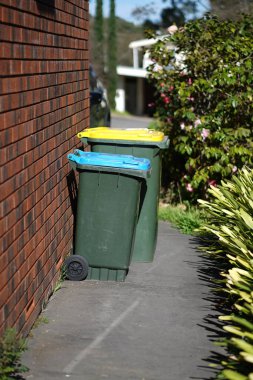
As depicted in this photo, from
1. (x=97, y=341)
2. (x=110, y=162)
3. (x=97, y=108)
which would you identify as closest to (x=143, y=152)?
(x=110, y=162)

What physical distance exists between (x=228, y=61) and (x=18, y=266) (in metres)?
5.48

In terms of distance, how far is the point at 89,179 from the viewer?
6.57 metres

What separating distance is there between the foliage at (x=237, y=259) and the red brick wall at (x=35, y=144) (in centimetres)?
143

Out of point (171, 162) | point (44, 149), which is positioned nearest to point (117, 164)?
point (44, 149)

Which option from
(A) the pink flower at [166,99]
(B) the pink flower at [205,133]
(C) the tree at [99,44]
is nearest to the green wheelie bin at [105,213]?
(B) the pink flower at [205,133]

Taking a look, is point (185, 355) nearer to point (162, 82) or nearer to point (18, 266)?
point (18, 266)

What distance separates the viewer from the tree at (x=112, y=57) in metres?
47.8

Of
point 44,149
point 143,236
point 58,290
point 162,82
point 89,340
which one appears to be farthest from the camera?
point 162,82

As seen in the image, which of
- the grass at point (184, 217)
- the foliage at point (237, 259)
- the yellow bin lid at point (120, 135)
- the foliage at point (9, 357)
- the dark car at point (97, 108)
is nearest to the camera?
the foliage at point (9, 357)

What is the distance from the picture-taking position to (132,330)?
18.2ft

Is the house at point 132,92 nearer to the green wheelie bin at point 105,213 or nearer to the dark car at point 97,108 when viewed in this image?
the dark car at point 97,108

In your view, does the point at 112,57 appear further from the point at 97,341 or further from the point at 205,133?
the point at 97,341

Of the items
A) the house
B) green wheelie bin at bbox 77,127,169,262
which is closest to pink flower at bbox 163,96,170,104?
green wheelie bin at bbox 77,127,169,262

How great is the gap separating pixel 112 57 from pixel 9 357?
45432 millimetres
